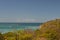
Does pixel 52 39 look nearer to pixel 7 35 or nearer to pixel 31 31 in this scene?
pixel 31 31

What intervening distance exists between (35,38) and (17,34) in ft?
3.16

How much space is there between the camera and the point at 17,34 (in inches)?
423

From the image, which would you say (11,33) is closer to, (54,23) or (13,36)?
(13,36)

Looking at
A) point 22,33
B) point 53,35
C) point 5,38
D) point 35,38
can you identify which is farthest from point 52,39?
point 5,38

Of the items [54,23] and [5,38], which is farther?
[54,23]

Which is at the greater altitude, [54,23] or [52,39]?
[54,23]

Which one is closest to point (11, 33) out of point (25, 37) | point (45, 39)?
point (25, 37)

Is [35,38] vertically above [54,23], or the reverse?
[54,23]

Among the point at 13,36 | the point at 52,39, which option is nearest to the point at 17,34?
the point at 13,36

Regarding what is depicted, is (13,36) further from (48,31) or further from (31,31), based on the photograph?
(48,31)

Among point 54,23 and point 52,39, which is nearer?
point 52,39

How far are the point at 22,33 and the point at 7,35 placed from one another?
728 millimetres

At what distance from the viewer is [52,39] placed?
9961 mm

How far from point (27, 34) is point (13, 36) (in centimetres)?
70
